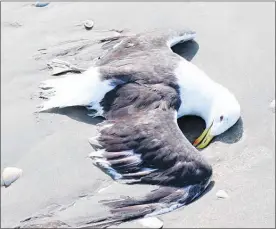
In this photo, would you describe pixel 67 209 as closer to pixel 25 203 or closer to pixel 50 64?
pixel 25 203

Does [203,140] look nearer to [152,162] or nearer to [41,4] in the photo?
[152,162]

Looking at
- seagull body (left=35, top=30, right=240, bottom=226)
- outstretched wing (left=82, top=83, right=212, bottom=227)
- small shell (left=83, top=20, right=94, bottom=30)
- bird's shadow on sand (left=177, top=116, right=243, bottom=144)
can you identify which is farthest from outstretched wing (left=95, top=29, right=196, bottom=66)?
outstretched wing (left=82, top=83, right=212, bottom=227)

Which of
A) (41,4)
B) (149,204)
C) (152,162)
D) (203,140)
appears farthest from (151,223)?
(41,4)

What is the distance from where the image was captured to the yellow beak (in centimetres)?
495

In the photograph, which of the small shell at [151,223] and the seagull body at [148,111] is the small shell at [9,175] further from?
the small shell at [151,223]

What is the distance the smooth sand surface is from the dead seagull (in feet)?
0.36

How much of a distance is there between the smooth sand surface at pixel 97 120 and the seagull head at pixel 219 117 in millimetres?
79

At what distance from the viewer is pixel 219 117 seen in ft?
16.6

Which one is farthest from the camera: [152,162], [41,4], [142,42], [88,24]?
[41,4]

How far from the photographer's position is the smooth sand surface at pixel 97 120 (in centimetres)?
439

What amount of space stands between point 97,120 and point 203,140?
2.85ft

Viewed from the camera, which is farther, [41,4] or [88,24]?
[41,4]

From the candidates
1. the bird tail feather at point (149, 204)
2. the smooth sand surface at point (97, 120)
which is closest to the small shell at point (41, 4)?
A: the smooth sand surface at point (97, 120)

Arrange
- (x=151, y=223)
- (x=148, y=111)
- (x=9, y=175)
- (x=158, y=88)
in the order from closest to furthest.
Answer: (x=151, y=223), (x=9, y=175), (x=148, y=111), (x=158, y=88)
